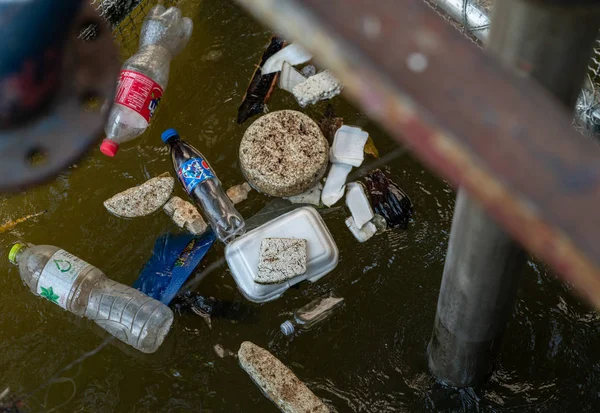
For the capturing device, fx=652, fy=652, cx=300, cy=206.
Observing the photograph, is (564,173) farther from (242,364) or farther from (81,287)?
(81,287)

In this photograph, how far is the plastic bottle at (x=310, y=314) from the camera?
8.56ft

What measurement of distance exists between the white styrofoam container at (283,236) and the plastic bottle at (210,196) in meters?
0.13

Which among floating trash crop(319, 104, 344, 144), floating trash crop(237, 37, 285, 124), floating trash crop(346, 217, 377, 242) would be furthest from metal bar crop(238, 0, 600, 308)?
floating trash crop(237, 37, 285, 124)

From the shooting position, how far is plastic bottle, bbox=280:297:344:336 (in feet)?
8.56

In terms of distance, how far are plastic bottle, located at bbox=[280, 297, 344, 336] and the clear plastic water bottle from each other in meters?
1.03

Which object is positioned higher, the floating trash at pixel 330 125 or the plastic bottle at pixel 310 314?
the floating trash at pixel 330 125

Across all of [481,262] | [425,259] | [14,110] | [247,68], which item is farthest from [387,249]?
[14,110]

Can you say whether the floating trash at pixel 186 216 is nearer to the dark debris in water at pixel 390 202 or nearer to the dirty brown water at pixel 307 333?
the dirty brown water at pixel 307 333

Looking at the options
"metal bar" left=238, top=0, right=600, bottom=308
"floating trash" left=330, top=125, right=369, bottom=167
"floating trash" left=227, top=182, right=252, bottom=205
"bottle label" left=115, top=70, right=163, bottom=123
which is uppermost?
"metal bar" left=238, top=0, right=600, bottom=308

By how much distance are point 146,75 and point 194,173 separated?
578 millimetres

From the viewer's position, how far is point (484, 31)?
9.45ft

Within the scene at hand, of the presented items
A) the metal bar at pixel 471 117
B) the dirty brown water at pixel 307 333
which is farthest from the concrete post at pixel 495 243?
the dirty brown water at pixel 307 333

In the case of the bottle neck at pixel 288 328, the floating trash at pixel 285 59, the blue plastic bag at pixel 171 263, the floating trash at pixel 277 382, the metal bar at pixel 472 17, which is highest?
the metal bar at pixel 472 17

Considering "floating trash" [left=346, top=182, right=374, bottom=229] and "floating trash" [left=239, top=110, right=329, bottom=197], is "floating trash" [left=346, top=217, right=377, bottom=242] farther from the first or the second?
"floating trash" [left=239, top=110, right=329, bottom=197]
